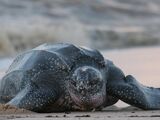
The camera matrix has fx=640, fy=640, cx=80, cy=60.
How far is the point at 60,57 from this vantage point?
5.67 metres

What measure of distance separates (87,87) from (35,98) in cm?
45

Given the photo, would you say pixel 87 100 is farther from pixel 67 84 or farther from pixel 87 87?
pixel 67 84

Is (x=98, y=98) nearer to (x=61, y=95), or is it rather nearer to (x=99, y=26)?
(x=61, y=95)

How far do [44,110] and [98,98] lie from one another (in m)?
0.48

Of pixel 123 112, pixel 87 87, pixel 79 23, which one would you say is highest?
pixel 79 23

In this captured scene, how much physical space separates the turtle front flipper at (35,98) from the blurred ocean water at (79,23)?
923 centimetres

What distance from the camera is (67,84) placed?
18.0 feet

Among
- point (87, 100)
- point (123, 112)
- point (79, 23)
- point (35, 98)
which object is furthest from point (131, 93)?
point (79, 23)

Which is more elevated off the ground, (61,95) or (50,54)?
A: (50,54)

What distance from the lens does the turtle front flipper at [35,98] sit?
5.36 meters

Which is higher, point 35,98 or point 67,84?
point 67,84

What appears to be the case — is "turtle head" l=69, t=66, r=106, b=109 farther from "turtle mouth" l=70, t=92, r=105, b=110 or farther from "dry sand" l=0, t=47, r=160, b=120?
"dry sand" l=0, t=47, r=160, b=120

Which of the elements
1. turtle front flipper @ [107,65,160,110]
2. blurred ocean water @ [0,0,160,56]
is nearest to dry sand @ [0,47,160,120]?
turtle front flipper @ [107,65,160,110]

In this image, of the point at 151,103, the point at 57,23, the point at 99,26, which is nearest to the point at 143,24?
the point at 99,26
